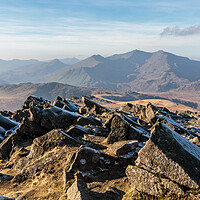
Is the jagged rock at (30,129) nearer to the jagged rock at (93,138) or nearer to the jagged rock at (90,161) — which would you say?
the jagged rock at (93,138)

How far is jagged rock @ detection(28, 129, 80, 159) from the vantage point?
17.7 m

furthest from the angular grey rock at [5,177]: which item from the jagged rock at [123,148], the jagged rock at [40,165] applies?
the jagged rock at [123,148]

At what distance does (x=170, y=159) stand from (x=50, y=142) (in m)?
12.4

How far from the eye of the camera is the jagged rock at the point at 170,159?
30.7 feet

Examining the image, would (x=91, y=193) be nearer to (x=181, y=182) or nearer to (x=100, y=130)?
(x=181, y=182)

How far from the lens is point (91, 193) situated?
10.5m

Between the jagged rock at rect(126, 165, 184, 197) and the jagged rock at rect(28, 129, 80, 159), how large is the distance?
7.78m

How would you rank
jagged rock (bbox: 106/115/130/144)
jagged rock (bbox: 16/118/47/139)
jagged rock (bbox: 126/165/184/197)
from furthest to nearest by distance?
jagged rock (bbox: 16/118/47/139) < jagged rock (bbox: 106/115/130/144) < jagged rock (bbox: 126/165/184/197)

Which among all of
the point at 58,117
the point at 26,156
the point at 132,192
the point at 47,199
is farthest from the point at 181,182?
the point at 58,117

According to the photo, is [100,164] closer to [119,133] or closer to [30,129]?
[119,133]

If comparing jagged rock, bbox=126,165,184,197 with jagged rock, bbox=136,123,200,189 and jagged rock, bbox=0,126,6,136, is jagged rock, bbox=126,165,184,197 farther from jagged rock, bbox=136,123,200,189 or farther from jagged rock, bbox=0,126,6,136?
jagged rock, bbox=0,126,6,136

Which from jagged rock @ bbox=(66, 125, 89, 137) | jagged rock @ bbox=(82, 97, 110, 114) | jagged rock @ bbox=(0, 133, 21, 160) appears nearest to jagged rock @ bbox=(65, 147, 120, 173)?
jagged rock @ bbox=(66, 125, 89, 137)

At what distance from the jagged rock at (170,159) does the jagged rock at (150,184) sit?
28 centimetres

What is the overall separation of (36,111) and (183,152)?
19.1m
